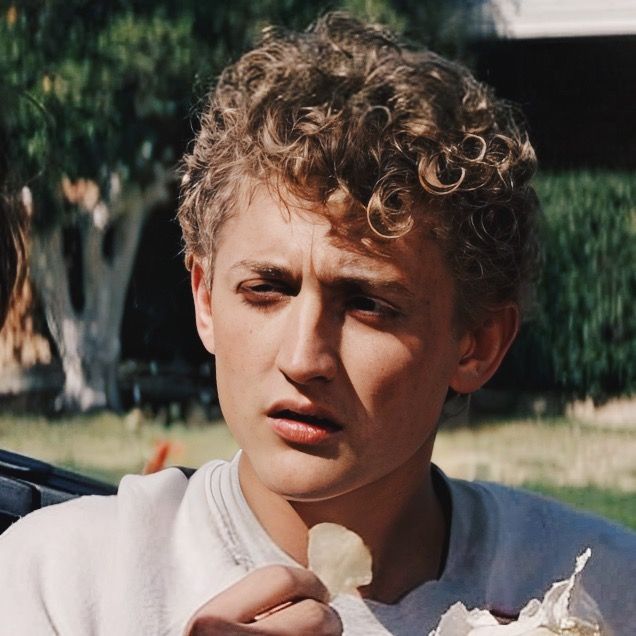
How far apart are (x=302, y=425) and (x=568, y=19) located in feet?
4.41

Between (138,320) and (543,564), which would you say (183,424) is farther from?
(543,564)

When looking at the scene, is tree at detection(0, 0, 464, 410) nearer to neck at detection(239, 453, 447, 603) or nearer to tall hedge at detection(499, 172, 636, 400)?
tall hedge at detection(499, 172, 636, 400)

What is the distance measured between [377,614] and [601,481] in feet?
3.76

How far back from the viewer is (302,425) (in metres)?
1.42

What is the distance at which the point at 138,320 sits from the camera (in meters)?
2.93

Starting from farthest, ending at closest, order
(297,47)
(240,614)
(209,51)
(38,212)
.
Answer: (38,212)
(209,51)
(297,47)
(240,614)

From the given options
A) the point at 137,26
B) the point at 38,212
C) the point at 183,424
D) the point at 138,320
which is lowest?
the point at 183,424

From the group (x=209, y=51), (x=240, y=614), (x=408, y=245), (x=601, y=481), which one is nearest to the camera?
(x=240, y=614)

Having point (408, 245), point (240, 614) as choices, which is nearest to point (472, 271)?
point (408, 245)

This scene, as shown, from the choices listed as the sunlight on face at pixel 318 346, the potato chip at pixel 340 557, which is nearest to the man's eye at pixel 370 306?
the sunlight on face at pixel 318 346

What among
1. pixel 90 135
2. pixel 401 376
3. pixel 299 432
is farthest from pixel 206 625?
pixel 90 135

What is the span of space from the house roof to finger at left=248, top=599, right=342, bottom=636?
4.84 ft

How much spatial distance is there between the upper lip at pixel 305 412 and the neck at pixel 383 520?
0.42 feet

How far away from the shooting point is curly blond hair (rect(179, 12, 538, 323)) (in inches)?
57.7
